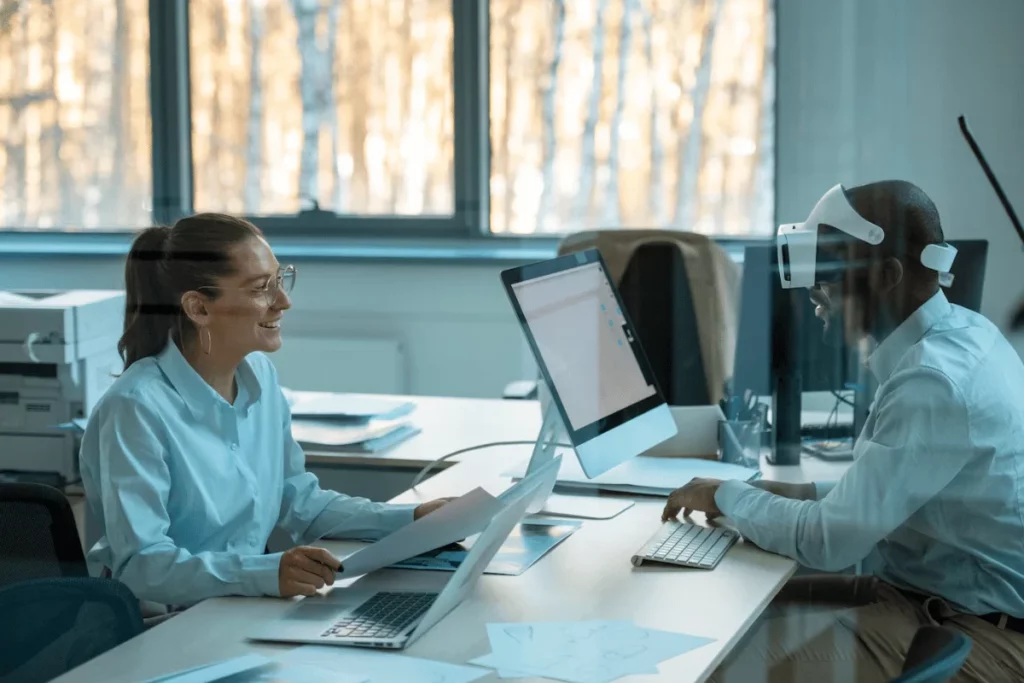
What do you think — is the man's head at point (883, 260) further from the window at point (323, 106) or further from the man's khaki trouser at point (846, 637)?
the window at point (323, 106)

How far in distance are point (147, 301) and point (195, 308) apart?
0.07 m

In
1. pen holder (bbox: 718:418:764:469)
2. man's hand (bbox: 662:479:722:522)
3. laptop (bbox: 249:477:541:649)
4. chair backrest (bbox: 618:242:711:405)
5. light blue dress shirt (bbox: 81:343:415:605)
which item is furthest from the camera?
chair backrest (bbox: 618:242:711:405)

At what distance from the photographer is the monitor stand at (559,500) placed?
5.64 ft

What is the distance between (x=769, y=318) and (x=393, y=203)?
0.78 m

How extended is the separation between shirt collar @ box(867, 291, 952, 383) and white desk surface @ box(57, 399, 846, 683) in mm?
359

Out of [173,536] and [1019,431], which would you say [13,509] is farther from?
[1019,431]

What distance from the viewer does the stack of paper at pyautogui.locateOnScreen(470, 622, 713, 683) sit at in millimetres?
1102

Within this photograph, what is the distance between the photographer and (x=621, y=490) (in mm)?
1834

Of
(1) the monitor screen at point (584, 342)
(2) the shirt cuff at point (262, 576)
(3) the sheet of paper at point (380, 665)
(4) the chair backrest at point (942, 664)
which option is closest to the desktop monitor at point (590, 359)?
(1) the monitor screen at point (584, 342)

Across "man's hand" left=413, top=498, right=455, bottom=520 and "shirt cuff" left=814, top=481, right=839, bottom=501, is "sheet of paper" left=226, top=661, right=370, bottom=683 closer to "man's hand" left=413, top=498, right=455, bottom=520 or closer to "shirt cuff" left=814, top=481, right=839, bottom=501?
"man's hand" left=413, top=498, right=455, bottom=520

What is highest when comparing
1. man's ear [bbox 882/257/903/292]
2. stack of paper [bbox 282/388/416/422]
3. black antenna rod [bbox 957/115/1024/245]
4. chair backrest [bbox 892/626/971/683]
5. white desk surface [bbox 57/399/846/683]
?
black antenna rod [bbox 957/115/1024/245]

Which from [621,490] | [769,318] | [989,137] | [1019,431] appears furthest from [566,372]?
[989,137]

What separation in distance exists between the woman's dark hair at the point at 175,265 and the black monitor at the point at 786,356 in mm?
999

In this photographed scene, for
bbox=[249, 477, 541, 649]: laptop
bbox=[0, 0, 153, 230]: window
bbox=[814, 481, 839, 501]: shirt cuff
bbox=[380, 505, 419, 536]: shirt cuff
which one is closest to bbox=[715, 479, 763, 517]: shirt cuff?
bbox=[814, 481, 839, 501]: shirt cuff
